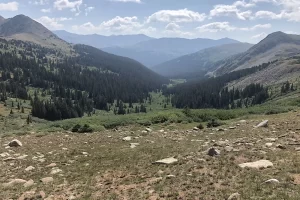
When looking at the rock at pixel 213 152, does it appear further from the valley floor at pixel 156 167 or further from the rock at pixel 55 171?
the rock at pixel 55 171

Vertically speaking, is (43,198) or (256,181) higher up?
(256,181)

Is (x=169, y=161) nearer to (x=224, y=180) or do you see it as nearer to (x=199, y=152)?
(x=199, y=152)

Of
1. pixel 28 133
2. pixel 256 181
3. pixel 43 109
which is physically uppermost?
pixel 256 181

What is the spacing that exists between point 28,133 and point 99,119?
9.24m

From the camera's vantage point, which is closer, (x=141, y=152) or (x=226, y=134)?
(x=141, y=152)

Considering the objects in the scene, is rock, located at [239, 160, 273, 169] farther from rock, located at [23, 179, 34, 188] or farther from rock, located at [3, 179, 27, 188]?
rock, located at [3, 179, 27, 188]

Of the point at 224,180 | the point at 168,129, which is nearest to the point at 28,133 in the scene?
the point at 168,129

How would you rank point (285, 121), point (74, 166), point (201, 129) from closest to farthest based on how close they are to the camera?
point (74, 166), point (285, 121), point (201, 129)

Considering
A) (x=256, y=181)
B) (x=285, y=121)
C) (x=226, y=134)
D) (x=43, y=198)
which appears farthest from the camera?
(x=285, y=121)

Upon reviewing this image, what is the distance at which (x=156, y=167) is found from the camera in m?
18.0

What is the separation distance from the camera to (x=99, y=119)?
3972cm

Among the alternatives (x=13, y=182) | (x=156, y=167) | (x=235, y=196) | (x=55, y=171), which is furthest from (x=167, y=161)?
(x=13, y=182)

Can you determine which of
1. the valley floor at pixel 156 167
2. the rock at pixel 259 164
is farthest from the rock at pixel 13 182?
the rock at pixel 259 164

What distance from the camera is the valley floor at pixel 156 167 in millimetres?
14023
